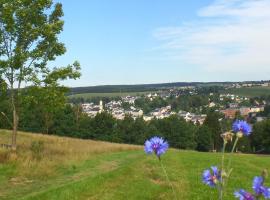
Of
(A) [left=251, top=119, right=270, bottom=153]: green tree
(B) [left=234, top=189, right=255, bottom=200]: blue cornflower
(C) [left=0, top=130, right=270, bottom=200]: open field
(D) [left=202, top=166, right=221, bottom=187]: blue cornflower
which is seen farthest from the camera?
(A) [left=251, top=119, right=270, bottom=153]: green tree

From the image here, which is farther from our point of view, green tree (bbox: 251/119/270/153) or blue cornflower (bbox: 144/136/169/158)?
green tree (bbox: 251/119/270/153)

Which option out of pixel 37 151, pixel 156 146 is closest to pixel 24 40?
pixel 37 151

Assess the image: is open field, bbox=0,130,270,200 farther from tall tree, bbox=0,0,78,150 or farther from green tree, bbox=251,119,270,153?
green tree, bbox=251,119,270,153

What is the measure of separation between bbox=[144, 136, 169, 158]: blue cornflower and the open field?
10.8 m

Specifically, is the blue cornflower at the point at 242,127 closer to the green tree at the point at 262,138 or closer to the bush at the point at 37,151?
the bush at the point at 37,151

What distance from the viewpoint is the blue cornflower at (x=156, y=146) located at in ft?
12.5

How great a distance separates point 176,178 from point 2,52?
10419 mm

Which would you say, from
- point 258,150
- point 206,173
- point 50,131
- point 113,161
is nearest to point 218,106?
point 258,150

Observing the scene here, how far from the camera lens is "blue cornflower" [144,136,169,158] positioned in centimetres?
379

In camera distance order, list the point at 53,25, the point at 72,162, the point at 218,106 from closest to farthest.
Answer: the point at 72,162, the point at 53,25, the point at 218,106

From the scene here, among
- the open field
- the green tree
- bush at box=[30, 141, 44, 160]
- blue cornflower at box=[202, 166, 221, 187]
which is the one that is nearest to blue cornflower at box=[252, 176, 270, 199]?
blue cornflower at box=[202, 166, 221, 187]

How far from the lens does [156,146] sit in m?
3.84

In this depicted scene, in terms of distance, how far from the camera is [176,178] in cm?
1867

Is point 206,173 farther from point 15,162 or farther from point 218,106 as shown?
point 218,106
